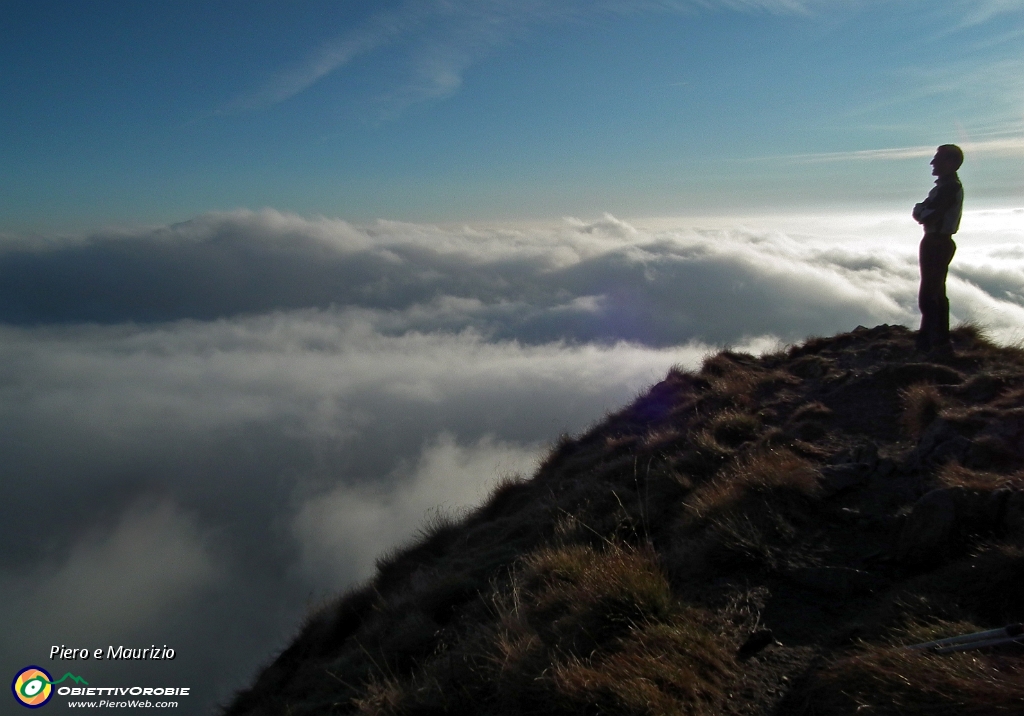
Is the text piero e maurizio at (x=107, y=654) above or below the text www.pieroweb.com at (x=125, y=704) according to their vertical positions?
above

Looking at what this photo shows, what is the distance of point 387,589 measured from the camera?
837 centimetres

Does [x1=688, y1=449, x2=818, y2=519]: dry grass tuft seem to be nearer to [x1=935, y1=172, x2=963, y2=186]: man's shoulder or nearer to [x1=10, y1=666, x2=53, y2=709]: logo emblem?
[x1=935, y1=172, x2=963, y2=186]: man's shoulder

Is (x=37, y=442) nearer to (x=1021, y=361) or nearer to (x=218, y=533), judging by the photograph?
(x=218, y=533)

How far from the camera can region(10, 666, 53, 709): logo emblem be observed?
7523 mm

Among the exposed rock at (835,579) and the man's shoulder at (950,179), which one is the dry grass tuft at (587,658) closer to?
the exposed rock at (835,579)

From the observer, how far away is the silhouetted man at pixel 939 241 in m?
9.69

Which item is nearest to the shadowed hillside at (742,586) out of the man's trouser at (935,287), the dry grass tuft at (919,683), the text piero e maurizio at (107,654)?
the dry grass tuft at (919,683)

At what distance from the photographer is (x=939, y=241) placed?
10031 millimetres

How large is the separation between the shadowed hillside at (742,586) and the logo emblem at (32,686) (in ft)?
8.00

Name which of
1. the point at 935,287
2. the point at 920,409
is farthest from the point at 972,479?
the point at 935,287

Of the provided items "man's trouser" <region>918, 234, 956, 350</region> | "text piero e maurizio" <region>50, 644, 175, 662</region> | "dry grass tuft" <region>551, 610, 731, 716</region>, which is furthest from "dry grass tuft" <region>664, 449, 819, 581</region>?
"text piero e maurizio" <region>50, 644, 175, 662</region>

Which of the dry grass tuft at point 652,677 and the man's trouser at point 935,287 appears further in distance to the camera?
the man's trouser at point 935,287

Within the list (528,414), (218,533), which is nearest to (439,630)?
(218,533)

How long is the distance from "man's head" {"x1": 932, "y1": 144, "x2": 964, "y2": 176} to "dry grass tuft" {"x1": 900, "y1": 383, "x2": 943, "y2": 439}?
4241 millimetres
